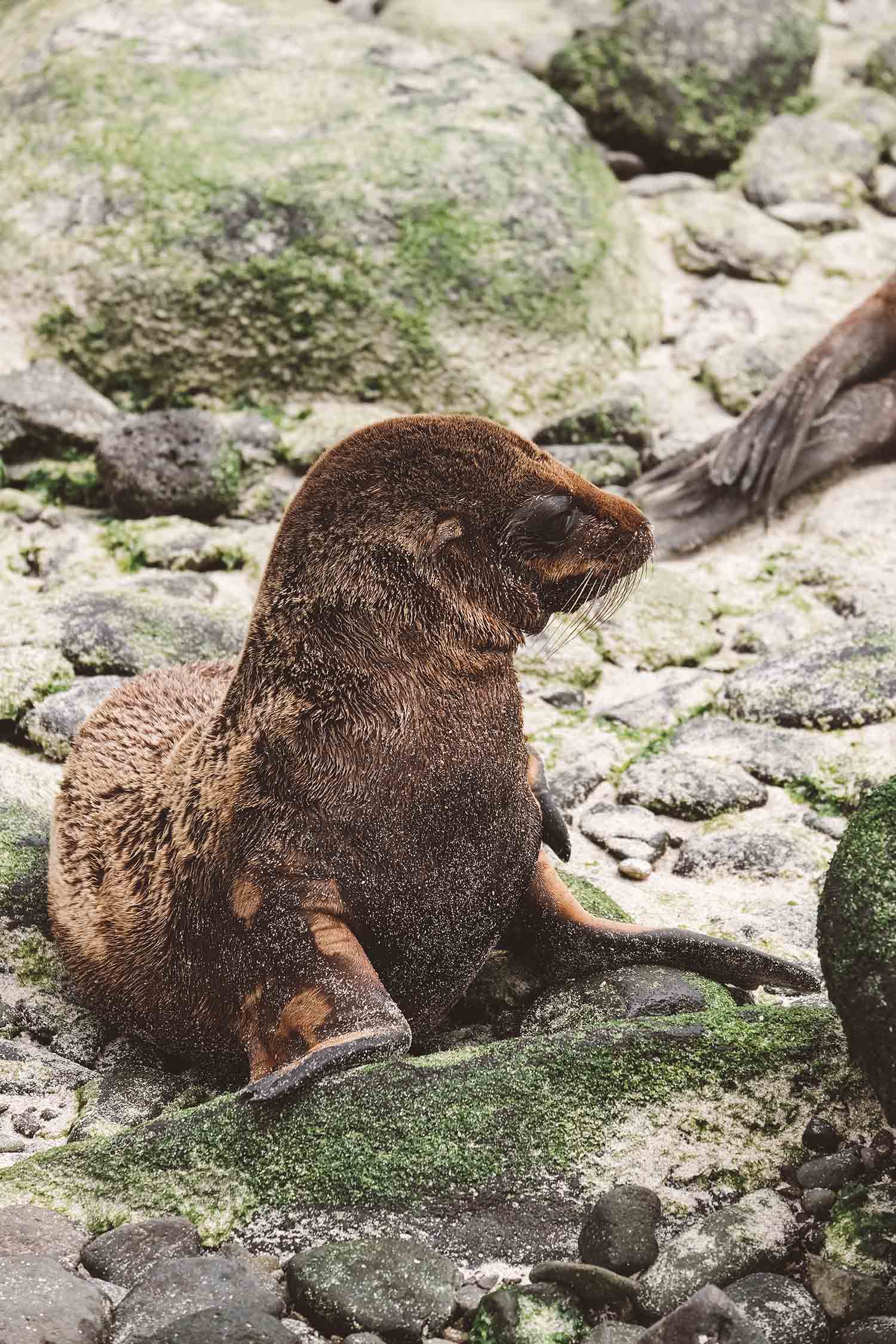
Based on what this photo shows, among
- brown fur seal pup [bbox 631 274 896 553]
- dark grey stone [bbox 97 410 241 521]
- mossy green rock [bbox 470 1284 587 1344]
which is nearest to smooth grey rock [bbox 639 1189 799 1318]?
mossy green rock [bbox 470 1284 587 1344]

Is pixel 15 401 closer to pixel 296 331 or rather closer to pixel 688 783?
pixel 296 331

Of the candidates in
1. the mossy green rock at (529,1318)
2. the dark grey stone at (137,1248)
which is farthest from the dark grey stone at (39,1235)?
the mossy green rock at (529,1318)

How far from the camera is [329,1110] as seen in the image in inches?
134

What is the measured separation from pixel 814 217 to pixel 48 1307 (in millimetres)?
7979

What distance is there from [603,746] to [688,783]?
0.44 metres

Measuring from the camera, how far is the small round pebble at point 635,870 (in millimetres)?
4918

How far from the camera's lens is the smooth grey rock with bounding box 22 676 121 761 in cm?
536

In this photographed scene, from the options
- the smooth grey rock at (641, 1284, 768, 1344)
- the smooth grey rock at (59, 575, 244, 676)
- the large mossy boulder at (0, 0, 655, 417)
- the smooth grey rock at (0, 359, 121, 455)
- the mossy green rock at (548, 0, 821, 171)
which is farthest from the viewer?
the mossy green rock at (548, 0, 821, 171)

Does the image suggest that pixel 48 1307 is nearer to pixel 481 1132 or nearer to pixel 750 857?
pixel 481 1132

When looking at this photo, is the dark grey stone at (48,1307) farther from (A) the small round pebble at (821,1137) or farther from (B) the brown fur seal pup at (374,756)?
(A) the small round pebble at (821,1137)

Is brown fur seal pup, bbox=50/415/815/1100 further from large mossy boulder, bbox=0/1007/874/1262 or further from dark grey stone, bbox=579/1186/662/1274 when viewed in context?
dark grey stone, bbox=579/1186/662/1274

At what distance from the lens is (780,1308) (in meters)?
2.90

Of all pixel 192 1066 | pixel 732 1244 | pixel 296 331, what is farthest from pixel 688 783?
pixel 296 331

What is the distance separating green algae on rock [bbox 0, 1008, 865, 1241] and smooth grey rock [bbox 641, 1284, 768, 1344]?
56 centimetres
